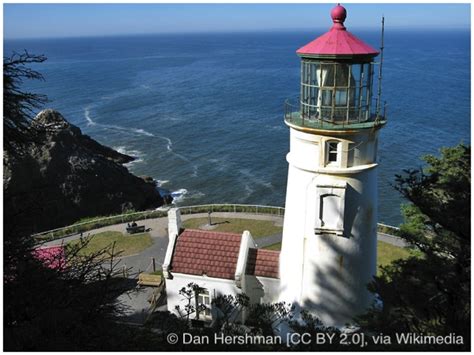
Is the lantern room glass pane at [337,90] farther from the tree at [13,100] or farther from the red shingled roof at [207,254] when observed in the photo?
the tree at [13,100]

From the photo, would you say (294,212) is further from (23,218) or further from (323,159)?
(23,218)

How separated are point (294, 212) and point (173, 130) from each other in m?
41.1

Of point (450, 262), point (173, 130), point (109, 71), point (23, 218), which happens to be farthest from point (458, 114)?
point (109, 71)

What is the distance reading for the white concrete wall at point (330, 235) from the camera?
9.62 m

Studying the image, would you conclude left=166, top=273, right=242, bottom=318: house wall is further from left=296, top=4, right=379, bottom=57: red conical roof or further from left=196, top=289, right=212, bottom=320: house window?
left=296, top=4, right=379, bottom=57: red conical roof

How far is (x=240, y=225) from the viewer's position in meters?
21.5

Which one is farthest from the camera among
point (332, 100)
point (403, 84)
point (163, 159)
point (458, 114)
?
point (403, 84)

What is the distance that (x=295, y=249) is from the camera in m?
10.6

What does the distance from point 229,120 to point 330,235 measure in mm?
42384

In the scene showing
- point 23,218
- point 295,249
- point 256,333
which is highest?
point 23,218

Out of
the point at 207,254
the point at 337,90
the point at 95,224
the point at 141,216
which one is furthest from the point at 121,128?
the point at 337,90

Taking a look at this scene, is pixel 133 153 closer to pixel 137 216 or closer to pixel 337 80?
pixel 137 216

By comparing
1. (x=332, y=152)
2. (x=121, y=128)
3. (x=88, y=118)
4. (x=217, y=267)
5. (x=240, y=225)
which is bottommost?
(x=121, y=128)

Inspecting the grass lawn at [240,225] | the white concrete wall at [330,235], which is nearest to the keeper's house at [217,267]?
the white concrete wall at [330,235]
